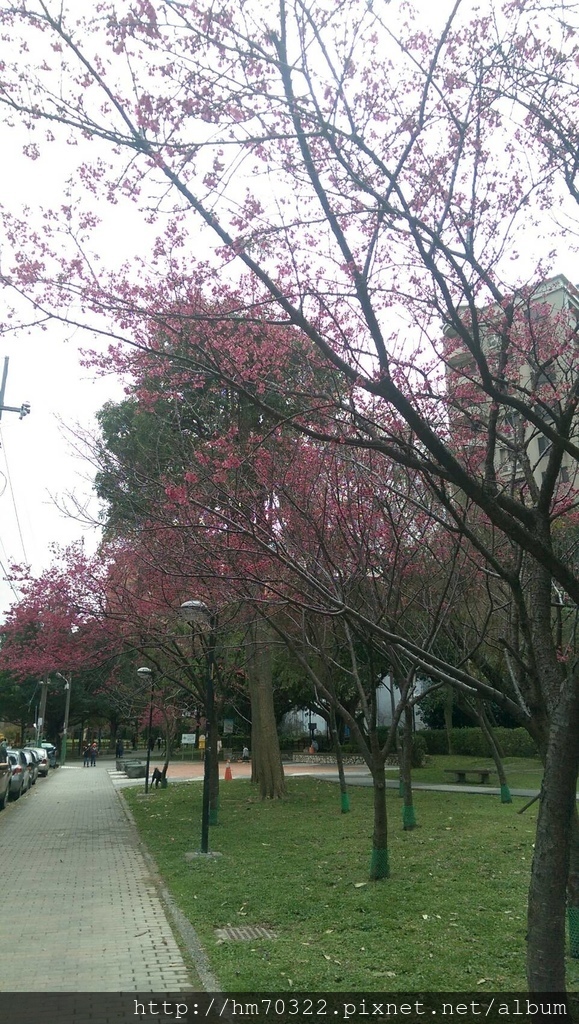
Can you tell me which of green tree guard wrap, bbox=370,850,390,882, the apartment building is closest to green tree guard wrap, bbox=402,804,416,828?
green tree guard wrap, bbox=370,850,390,882

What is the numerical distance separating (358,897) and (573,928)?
2557 millimetres

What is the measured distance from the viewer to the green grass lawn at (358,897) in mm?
5398

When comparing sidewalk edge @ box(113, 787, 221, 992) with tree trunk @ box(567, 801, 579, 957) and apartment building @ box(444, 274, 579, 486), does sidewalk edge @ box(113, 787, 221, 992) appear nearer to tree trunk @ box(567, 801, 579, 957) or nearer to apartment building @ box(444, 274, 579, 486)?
tree trunk @ box(567, 801, 579, 957)

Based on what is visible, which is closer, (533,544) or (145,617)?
(533,544)

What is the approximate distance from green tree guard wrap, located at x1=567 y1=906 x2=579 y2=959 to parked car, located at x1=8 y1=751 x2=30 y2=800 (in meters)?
18.4

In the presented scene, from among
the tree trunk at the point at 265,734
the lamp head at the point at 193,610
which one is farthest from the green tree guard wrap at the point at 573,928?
the tree trunk at the point at 265,734

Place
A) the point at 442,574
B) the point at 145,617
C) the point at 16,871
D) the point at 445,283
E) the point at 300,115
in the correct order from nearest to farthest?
the point at 300,115 < the point at 445,283 < the point at 442,574 < the point at 16,871 < the point at 145,617

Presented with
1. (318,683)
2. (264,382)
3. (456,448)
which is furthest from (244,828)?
(264,382)

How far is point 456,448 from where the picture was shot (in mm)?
7359

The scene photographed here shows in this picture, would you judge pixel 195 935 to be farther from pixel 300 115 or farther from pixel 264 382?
pixel 300 115

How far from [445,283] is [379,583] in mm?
5201

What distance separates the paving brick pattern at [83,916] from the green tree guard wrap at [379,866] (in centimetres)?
234

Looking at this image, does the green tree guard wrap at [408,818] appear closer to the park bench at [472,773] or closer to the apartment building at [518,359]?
the apartment building at [518,359]

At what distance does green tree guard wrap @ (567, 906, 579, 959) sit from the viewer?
5.67 m
